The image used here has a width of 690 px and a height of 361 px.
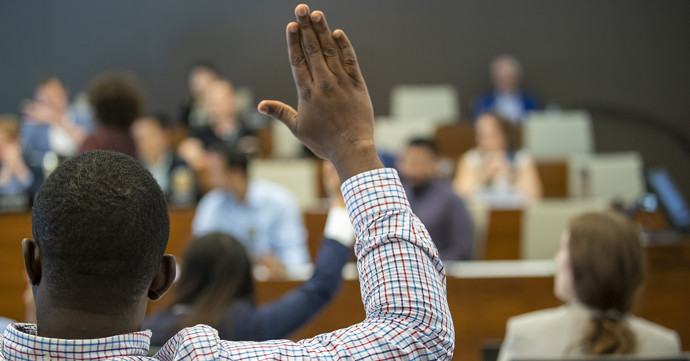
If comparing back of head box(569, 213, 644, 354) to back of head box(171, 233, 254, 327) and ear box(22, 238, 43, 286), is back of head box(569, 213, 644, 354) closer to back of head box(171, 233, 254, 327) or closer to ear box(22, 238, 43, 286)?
back of head box(171, 233, 254, 327)

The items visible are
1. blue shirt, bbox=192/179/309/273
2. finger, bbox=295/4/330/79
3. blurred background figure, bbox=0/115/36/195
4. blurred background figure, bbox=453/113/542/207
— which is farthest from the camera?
blurred background figure, bbox=453/113/542/207

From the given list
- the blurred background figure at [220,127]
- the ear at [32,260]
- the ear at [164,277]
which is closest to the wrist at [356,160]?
the ear at [164,277]

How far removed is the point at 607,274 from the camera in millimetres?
1965

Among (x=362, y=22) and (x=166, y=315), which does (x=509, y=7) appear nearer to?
(x=362, y=22)

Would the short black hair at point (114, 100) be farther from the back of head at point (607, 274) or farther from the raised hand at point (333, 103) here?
the raised hand at point (333, 103)

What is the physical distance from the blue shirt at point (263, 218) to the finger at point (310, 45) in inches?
131

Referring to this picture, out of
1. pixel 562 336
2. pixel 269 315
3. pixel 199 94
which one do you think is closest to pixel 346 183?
pixel 269 315

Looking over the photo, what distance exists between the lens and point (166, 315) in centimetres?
194

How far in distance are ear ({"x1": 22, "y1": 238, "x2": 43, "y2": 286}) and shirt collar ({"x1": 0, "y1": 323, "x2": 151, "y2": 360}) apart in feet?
0.16

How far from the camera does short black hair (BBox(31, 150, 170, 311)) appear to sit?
27.4 inches

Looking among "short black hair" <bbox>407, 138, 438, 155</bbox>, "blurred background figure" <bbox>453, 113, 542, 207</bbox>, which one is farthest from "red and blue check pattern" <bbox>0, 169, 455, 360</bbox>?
"blurred background figure" <bbox>453, 113, 542, 207</bbox>

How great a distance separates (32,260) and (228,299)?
4.22 feet

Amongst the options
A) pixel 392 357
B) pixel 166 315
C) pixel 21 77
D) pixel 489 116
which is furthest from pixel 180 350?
pixel 21 77

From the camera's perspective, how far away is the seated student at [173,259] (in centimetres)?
70
